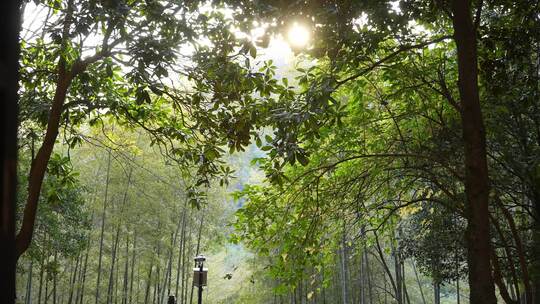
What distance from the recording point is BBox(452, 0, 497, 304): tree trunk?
2.56m

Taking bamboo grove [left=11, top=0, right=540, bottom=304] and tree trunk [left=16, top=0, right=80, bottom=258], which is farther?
tree trunk [left=16, top=0, right=80, bottom=258]

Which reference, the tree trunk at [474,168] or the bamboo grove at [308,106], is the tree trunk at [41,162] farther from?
the tree trunk at [474,168]

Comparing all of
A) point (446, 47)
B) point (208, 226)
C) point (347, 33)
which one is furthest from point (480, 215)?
point (208, 226)

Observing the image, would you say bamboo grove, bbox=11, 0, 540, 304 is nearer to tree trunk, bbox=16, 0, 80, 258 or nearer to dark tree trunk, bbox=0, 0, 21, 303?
tree trunk, bbox=16, 0, 80, 258

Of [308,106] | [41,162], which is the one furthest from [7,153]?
[41,162]

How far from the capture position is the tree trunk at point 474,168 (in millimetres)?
2557

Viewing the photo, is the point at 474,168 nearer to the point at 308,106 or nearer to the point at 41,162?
the point at 308,106

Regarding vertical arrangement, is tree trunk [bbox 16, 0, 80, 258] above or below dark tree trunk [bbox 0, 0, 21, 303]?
above

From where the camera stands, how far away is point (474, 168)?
2641 millimetres

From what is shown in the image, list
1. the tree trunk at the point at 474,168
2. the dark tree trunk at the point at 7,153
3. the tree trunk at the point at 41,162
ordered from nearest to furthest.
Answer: the dark tree trunk at the point at 7,153, the tree trunk at the point at 474,168, the tree trunk at the point at 41,162

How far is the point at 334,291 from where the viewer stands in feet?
48.2

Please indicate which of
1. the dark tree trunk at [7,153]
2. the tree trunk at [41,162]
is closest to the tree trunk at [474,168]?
the dark tree trunk at [7,153]

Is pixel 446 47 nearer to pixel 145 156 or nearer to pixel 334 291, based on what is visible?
pixel 145 156

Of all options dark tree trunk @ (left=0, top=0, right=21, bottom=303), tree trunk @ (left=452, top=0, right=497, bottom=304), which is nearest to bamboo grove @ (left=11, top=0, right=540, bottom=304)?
tree trunk @ (left=452, top=0, right=497, bottom=304)
